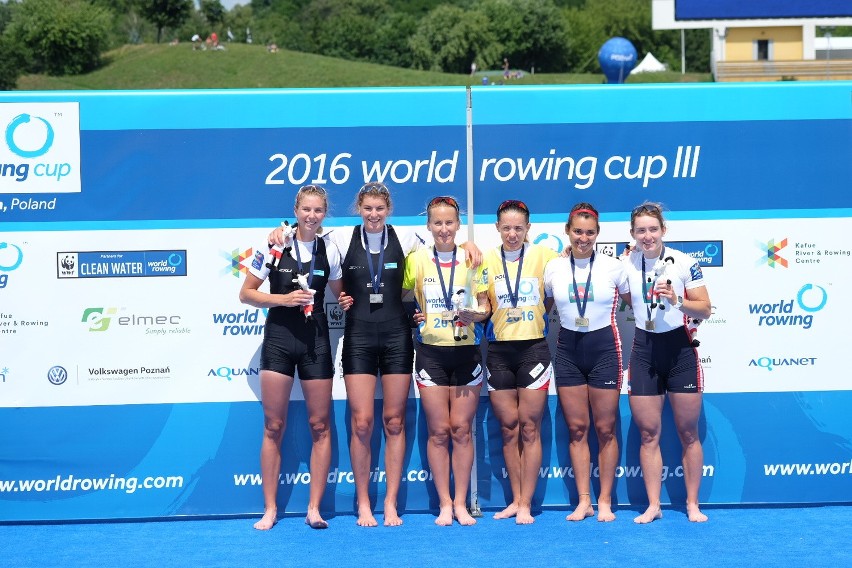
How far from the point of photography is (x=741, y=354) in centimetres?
527

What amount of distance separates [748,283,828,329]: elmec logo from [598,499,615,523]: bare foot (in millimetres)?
1336

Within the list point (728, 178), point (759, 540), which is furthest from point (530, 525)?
point (728, 178)

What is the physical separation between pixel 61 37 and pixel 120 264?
46.4 metres

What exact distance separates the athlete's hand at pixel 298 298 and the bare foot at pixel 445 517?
134 cm

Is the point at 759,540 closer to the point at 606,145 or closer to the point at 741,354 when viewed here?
the point at 741,354

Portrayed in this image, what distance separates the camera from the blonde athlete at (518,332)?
4.89m

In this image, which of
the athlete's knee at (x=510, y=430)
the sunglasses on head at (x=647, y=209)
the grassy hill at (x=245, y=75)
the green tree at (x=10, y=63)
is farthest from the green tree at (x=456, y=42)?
the athlete's knee at (x=510, y=430)

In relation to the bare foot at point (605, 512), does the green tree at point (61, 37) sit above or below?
above

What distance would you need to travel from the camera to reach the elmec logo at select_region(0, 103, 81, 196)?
5.05m

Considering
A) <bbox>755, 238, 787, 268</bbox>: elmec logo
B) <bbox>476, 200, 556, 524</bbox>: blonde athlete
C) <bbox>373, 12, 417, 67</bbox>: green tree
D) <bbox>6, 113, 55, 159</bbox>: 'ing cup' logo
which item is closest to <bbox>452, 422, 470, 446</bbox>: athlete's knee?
<bbox>476, 200, 556, 524</bbox>: blonde athlete

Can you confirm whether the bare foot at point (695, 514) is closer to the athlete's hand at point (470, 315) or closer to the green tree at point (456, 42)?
the athlete's hand at point (470, 315)

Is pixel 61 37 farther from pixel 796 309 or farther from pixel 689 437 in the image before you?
pixel 689 437

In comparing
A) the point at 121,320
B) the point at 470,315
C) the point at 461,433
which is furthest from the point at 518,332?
the point at 121,320

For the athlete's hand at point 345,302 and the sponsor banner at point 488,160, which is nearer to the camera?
the athlete's hand at point 345,302
